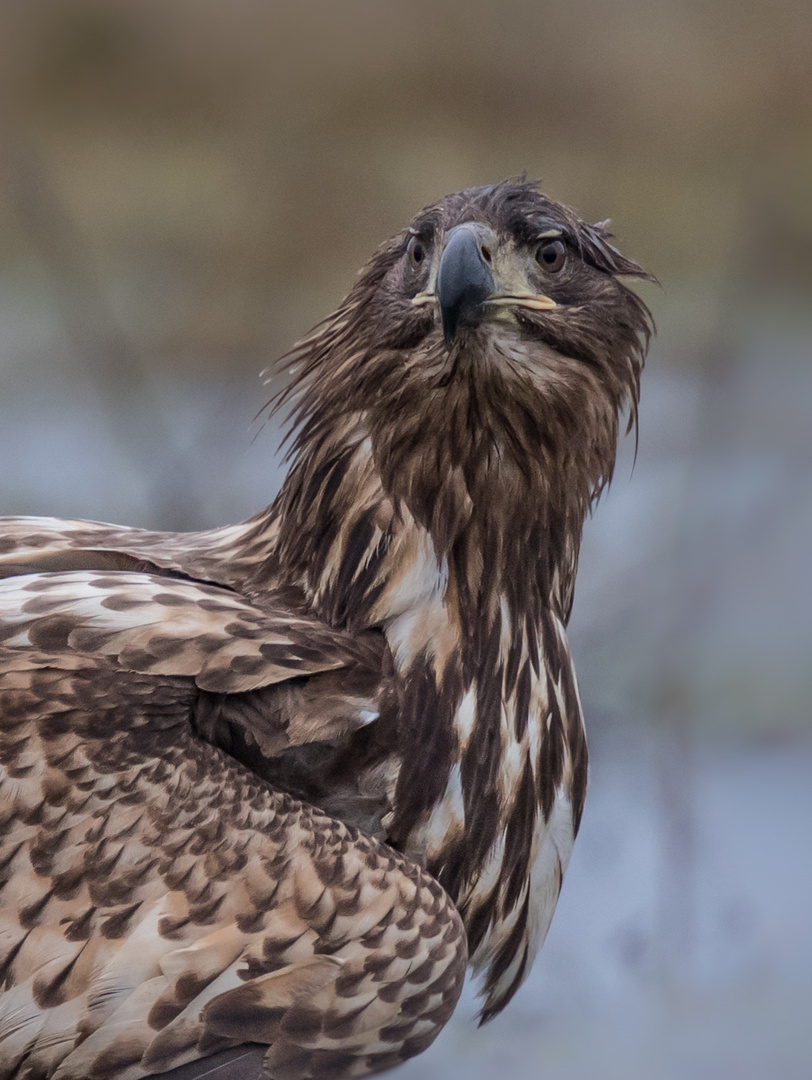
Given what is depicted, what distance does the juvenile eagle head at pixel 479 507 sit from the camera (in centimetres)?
136

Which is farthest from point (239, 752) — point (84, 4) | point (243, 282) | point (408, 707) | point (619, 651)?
point (84, 4)

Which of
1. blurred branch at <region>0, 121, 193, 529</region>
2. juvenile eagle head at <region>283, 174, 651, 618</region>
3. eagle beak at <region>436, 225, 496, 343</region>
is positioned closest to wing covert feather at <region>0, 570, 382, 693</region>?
juvenile eagle head at <region>283, 174, 651, 618</region>

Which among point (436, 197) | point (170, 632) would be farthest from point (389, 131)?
point (170, 632)

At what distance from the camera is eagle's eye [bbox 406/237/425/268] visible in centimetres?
137

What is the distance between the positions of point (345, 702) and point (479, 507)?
28 cm

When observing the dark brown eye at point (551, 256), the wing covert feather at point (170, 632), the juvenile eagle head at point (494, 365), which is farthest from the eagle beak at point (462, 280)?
the wing covert feather at point (170, 632)

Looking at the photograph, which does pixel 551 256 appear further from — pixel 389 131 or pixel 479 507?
pixel 389 131

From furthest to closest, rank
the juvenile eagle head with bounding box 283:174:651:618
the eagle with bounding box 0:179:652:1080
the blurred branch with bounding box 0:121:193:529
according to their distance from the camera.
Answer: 1. the blurred branch with bounding box 0:121:193:529
2. the juvenile eagle head with bounding box 283:174:651:618
3. the eagle with bounding box 0:179:652:1080

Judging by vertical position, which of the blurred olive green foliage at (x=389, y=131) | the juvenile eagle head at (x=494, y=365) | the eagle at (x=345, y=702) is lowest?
the eagle at (x=345, y=702)

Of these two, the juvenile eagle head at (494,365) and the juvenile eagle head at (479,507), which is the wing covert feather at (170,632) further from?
the juvenile eagle head at (494,365)

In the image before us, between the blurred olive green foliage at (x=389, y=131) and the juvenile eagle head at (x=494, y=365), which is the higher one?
the blurred olive green foliage at (x=389, y=131)

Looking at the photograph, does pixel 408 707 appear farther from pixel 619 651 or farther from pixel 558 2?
pixel 558 2

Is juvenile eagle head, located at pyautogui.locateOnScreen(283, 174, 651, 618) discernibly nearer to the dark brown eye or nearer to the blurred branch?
the dark brown eye

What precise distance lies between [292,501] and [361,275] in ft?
0.98
